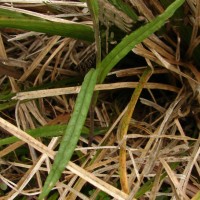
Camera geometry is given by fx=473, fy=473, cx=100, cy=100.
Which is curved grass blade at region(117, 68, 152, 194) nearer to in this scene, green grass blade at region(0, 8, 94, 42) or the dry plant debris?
the dry plant debris

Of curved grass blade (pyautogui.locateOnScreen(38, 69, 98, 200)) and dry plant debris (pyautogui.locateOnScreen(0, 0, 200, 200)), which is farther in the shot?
dry plant debris (pyautogui.locateOnScreen(0, 0, 200, 200))

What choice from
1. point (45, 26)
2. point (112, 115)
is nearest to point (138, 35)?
point (45, 26)

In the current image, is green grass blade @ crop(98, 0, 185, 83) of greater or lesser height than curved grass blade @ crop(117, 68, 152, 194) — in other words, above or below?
above

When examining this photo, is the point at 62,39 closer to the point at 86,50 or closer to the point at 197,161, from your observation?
the point at 86,50

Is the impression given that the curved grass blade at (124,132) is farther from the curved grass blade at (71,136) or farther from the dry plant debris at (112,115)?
the curved grass blade at (71,136)

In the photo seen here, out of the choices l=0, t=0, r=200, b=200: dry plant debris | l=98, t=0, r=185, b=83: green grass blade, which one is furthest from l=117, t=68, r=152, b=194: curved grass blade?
l=98, t=0, r=185, b=83: green grass blade
